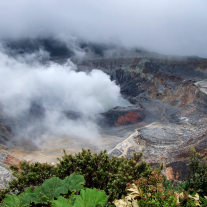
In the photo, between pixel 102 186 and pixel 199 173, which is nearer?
pixel 199 173

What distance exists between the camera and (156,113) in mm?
43500

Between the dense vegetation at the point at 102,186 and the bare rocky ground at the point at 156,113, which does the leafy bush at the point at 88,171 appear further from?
the bare rocky ground at the point at 156,113

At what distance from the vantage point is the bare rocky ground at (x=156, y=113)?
75.5ft

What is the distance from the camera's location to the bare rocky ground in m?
23.0

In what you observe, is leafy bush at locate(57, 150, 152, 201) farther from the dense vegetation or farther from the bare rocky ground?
the bare rocky ground

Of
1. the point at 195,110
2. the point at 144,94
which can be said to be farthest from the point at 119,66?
the point at 195,110

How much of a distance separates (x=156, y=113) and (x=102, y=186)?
38.5 metres

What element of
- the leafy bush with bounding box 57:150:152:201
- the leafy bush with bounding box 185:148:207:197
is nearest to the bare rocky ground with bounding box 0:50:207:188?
the leafy bush with bounding box 57:150:152:201

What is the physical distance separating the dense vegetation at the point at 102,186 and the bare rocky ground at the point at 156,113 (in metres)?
9.48

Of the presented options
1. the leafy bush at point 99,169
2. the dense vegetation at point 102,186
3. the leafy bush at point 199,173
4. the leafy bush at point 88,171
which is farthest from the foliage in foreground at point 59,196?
the leafy bush at point 199,173

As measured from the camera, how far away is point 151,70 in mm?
62625

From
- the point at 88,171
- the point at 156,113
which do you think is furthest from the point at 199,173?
the point at 156,113

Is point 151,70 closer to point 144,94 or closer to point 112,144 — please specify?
point 144,94

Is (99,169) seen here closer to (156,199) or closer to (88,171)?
(88,171)
